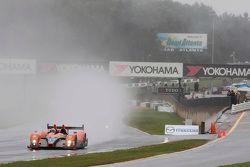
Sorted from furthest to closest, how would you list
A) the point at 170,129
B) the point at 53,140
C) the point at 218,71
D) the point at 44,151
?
the point at 218,71, the point at 170,129, the point at 53,140, the point at 44,151

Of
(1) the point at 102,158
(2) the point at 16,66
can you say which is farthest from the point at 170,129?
(2) the point at 16,66

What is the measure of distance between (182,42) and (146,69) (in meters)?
25.8

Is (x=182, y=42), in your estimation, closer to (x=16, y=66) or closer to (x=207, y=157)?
(x=16, y=66)

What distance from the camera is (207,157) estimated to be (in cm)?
2428

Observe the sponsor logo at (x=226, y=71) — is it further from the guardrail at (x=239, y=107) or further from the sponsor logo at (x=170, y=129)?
the sponsor logo at (x=170, y=129)

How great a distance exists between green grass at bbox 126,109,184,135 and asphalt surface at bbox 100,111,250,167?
46.6ft

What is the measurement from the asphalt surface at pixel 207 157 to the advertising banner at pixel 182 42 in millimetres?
57164

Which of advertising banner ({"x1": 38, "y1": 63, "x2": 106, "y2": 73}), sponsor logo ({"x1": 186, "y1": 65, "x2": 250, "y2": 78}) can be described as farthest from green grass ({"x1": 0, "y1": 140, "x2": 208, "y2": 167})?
advertising banner ({"x1": 38, "y1": 63, "x2": 106, "y2": 73})

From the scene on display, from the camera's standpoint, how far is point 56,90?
9012 cm

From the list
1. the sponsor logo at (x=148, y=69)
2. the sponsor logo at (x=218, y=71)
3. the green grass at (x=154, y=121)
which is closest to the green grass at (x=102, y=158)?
the green grass at (x=154, y=121)

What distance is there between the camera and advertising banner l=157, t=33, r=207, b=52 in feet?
295

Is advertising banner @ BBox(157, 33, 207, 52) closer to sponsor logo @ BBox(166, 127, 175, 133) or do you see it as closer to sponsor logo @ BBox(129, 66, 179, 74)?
sponsor logo @ BBox(129, 66, 179, 74)

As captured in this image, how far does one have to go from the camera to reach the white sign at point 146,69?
6462 cm

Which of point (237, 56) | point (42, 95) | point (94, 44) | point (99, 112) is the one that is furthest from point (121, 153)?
point (237, 56)
